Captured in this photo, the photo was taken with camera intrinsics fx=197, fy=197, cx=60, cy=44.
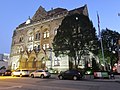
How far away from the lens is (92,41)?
3806 centimetres

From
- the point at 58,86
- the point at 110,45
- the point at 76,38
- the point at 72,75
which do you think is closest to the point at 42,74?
the point at 72,75

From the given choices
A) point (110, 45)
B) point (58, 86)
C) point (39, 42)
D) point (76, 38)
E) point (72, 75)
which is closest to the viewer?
point (58, 86)

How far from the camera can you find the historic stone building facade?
50.1m

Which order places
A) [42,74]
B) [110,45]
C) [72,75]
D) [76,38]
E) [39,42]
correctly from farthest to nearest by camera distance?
[39,42] < [110,45] < [76,38] < [42,74] < [72,75]

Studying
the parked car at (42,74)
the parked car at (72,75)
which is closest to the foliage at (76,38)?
the parked car at (42,74)

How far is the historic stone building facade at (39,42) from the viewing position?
164ft

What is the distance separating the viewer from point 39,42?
55.2 meters

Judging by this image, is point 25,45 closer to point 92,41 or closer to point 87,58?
point 87,58

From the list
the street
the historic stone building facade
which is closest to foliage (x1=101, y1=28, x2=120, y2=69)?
the historic stone building facade

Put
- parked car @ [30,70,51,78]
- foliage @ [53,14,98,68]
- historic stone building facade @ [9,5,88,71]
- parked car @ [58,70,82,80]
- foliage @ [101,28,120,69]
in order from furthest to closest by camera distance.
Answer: historic stone building facade @ [9,5,88,71]
foliage @ [101,28,120,69]
foliage @ [53,14,98,68]
parked car @ [30,70,51,78]
parked car @ [58,70,82,80]

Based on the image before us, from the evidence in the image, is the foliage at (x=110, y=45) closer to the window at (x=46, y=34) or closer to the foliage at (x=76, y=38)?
the foliage at (x=76, y=38)

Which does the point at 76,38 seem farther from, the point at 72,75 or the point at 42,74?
the point at 72,75

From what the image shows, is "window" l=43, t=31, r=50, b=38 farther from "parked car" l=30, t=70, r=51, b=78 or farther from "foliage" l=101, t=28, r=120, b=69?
"parked car" l=30, t=70, r=51, b=78

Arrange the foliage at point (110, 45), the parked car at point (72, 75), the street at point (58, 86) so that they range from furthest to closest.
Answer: the foliage at point (110, 45) < the parked car at point (72, 75) < the street at point (58, 86)
